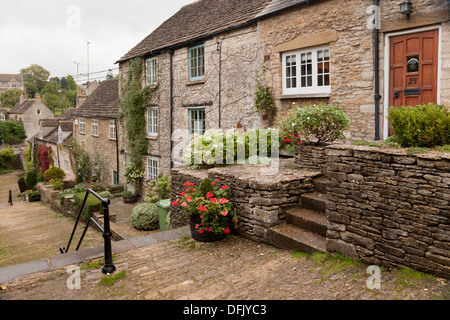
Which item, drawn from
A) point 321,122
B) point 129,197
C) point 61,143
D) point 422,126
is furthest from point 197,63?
point 61,143

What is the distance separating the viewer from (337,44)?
8.80m

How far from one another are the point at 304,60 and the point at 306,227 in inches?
229

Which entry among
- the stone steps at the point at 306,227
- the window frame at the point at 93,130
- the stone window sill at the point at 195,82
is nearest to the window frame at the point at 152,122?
the stone window sill at the point at 195,82

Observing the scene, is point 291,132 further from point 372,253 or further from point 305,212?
point 372,253

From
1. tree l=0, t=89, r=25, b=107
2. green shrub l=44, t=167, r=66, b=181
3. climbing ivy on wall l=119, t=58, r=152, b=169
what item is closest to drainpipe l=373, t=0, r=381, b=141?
climbing ivy on wall l=119, t=58, r=152, b=169

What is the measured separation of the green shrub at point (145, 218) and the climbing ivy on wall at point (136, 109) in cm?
605

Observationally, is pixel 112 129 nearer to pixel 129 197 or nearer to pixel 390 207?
pixel 129 197

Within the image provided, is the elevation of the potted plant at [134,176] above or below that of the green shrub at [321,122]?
below

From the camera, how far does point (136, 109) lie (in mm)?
17641

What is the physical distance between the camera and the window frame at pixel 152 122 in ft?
55.7

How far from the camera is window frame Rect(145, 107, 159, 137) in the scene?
16969mm

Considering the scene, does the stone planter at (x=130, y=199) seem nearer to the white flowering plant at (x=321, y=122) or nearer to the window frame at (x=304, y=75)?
the window frame at (x=304, y=75)

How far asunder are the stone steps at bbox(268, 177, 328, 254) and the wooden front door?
3.33m

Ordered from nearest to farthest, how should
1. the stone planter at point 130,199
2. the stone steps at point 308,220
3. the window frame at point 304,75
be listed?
the stone steps at point 308,220, the window frame at point 304,75, the stone planter at point 130,199
